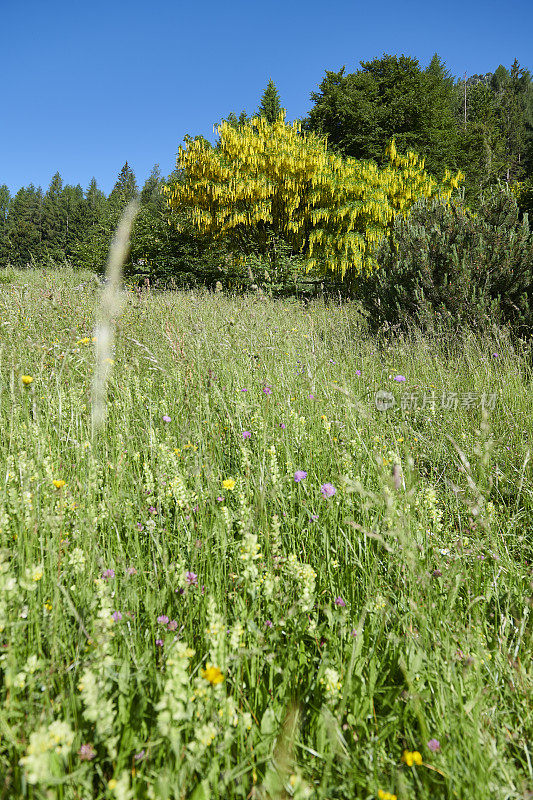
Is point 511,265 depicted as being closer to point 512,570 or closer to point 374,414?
point 374,414

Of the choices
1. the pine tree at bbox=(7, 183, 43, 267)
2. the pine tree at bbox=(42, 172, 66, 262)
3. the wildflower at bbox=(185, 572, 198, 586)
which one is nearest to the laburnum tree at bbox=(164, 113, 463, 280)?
the wildflower at bbox=(185, 572, 198, 586)

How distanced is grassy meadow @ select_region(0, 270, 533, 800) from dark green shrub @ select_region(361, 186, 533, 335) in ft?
7.43

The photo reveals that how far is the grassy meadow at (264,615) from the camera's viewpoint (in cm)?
75

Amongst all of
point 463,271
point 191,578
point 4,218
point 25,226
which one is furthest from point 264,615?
point 4,218

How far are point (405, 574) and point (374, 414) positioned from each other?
1.50 metres

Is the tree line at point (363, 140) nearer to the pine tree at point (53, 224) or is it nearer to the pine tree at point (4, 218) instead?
the pine tree at point (53, 224)

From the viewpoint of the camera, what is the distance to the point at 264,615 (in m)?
1.16

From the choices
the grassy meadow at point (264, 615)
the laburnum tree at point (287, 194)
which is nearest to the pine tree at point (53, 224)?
the laburnum tree at point (287, 194)

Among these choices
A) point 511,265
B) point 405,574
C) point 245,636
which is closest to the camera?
point 245,636

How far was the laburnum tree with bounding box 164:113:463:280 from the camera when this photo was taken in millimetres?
10703

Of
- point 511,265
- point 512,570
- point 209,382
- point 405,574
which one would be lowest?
point 512,570

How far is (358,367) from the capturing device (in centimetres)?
380

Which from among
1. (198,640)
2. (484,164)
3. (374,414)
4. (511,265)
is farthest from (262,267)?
(484,164)

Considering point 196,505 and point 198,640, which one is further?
point 196,505
